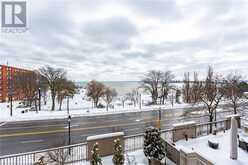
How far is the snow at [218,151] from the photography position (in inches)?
276

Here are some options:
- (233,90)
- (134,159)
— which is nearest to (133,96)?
(233,90)

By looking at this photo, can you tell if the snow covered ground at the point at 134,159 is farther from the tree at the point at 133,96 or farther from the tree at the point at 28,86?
the tree at the point at 133,96

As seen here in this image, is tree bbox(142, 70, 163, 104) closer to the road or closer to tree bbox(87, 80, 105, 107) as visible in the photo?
tree bbox(87, 80, 105, 107)

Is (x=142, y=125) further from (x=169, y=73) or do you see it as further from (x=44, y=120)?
(x=169, y=73)

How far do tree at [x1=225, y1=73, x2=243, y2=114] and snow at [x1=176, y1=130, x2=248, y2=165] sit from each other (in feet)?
41.0

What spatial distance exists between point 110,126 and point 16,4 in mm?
13642

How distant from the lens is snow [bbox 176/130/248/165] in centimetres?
702

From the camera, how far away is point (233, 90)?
73.6ft

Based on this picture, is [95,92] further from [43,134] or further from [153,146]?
[153,146]

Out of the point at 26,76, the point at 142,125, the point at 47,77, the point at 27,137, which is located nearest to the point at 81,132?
the point at 27,137

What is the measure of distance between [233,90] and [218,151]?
671 inches

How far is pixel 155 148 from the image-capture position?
7059 mm

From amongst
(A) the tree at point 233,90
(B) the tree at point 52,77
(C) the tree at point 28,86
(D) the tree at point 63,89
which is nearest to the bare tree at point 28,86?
(C) the tree at point 28,86

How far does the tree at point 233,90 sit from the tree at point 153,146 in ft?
55.8
